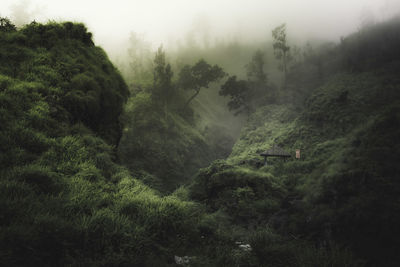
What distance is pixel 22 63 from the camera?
696 centimetres

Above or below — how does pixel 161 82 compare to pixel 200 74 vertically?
below

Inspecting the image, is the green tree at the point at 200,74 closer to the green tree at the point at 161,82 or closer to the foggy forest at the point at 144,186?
the green tree at the point at 161,82

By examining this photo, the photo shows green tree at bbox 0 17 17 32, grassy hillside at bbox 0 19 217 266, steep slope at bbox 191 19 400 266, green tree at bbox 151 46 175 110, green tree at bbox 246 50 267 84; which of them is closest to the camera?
grassy hillside at bbox 0 19 217 266

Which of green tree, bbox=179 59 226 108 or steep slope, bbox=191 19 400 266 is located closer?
steep slope, bbox=191 19 400 266

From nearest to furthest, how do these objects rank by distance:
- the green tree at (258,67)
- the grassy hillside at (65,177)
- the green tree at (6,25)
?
the grassy hillside at (65,177), the green tree at (6,25), the green tree at (258,67)

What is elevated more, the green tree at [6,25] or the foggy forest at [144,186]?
the green tree at [6,25]

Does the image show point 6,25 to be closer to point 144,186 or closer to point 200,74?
point 144,186

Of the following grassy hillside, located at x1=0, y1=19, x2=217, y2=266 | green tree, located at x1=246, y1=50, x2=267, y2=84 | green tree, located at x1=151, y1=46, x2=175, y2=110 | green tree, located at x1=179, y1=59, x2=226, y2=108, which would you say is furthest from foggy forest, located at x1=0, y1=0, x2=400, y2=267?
green tree, located at x1=246, y1=50, x2=267, y2=84

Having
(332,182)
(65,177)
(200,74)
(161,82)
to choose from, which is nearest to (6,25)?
(65,177)

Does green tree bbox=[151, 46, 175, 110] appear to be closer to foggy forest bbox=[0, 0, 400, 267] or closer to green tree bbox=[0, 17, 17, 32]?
foggy forest bbox=[0, 0, 400, 267]

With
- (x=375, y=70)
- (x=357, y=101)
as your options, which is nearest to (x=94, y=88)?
(x=357, y=101)

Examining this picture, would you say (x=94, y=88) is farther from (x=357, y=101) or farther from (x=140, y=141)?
(x=357, y=101)

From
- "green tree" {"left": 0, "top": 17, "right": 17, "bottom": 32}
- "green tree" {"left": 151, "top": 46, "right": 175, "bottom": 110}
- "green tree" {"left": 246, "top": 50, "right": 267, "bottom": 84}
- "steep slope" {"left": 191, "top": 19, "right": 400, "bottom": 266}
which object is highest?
"green tree" {"left": 246, "top": 50, "right": 267, "bottom": 84}

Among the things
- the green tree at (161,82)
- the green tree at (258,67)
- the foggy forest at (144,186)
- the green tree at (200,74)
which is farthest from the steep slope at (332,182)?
the green tree at (258,67)
